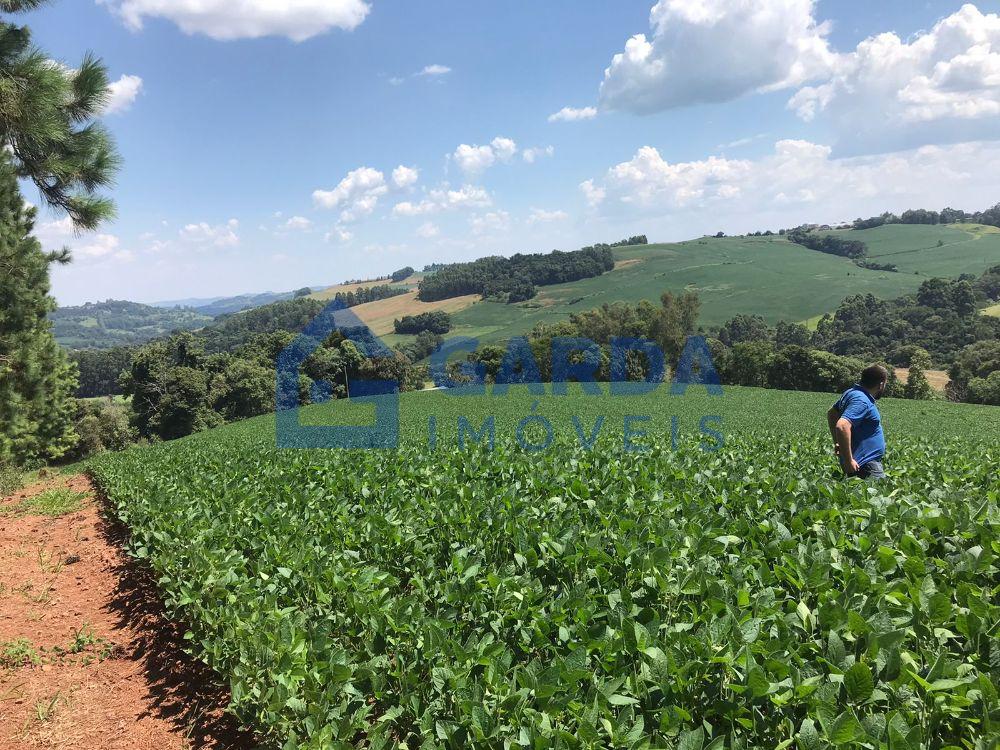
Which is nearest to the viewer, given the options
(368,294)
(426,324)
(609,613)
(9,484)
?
(609,613)

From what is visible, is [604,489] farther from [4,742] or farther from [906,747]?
[4,742]

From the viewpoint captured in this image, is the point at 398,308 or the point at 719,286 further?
the point at 398,308

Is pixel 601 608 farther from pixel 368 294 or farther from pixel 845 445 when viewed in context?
pixel 368 294

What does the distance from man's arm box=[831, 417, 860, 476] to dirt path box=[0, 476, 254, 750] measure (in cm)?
683

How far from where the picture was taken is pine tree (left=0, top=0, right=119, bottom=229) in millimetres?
7266

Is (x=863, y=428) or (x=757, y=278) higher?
(x=757, y=278)

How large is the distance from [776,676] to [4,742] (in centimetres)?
550

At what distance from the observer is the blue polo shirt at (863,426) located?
6.84 m

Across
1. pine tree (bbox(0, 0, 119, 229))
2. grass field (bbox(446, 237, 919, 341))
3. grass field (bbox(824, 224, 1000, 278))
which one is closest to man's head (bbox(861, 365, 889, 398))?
pine tree (bbox(0, 0, 119, 229))

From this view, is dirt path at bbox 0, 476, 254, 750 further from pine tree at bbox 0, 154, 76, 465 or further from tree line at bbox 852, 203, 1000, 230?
tree line at bbox 852, 203, 1000, 230

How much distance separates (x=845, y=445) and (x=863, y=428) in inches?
19.9

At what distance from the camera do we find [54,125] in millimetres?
7352

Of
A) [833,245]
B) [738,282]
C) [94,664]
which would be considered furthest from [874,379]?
[833,245]

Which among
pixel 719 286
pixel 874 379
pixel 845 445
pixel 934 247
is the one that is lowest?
pixel 845 445
